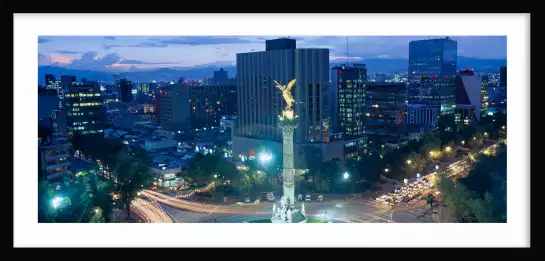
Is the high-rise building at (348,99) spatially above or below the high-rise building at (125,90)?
below

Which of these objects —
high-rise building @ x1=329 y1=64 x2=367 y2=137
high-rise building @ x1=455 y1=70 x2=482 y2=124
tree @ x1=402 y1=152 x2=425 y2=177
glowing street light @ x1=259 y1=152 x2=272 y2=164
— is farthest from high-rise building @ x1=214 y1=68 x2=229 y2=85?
tree @ x1=402 y1=152 x2=425 y2=177

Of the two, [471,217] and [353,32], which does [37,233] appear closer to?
[353,32]

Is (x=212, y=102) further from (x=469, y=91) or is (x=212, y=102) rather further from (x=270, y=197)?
(x=270, y=197)

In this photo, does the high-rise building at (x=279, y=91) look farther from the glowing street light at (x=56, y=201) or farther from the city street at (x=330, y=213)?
the glowing street light at (x=56, y=201)

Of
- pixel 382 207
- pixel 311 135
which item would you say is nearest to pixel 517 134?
pixel 382 207

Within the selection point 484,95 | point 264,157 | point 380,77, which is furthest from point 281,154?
point 484,95

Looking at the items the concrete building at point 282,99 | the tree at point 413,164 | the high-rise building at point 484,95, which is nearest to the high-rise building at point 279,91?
the concrete building at point 282,99

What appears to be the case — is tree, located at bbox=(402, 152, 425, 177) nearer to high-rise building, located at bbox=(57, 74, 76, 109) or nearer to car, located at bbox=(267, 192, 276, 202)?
car, located at bbox=(267, 192, 276, 202)

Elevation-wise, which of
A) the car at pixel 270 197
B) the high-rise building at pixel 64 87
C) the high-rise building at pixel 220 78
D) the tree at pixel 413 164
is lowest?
the car at pixel 270 197
